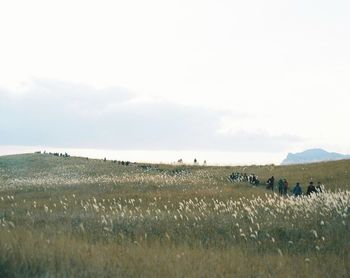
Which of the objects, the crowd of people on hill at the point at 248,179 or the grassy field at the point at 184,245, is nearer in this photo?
the grassy field at the point at 184,245

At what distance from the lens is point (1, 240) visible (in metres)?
9.05

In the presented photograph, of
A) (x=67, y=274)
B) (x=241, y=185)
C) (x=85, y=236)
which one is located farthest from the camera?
(x=241, y=185)

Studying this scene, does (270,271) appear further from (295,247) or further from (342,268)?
(295,247)

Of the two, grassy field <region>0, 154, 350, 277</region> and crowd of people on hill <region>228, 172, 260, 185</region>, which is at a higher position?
crowd of people on hill <region>228, 172, 260, 185</region>

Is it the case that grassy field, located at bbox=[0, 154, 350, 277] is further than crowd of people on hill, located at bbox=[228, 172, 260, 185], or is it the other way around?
crowd of people on hill, located at bbox=[228, 172, 260, 185]

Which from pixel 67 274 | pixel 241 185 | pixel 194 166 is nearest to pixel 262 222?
pixel 67 274

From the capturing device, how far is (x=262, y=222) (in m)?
13.6

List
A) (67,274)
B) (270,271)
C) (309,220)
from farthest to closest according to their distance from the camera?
1. (309,220)
2. (270,271)
3. (67,274)

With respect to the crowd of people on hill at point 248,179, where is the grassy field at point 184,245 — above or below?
below

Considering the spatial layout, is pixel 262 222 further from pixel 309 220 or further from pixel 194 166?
pixel 194 166

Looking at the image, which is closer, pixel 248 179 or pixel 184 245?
pixel 184 245

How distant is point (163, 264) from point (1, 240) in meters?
3.18

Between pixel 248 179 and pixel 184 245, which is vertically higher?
pixel 248 179

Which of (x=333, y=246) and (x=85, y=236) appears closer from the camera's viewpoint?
(x=333, y=246)
